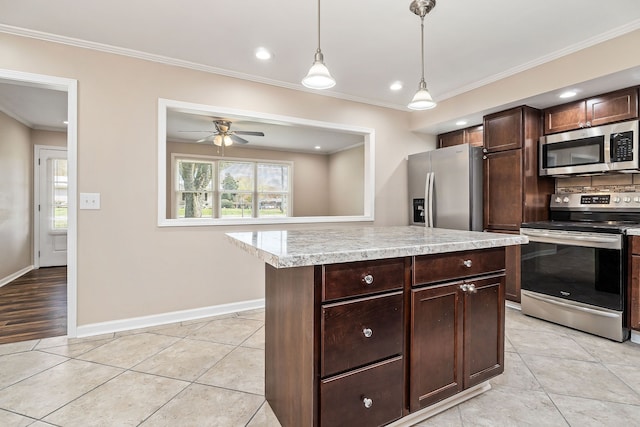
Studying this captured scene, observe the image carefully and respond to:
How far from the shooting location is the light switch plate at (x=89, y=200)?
8.72 feet

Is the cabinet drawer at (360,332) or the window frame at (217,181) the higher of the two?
the window frame at (217,181)

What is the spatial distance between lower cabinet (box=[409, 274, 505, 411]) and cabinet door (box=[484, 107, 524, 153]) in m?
2.19

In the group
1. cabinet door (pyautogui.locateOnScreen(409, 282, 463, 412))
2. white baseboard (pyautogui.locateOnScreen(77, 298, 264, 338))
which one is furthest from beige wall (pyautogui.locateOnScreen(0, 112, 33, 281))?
cabinet door (pyautogui.locateOnScreen(409, 282, 463, 412))

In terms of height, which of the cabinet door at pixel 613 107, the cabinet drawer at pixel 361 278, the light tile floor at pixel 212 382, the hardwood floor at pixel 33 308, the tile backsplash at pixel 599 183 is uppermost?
the cabinet door at pixel 613 107

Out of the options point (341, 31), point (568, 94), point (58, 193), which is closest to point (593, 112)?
point (568, 94)

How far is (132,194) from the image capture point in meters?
2.85

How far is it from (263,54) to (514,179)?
2819 millimetres

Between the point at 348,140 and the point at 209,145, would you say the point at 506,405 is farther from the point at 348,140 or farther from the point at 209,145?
the point at 209,145

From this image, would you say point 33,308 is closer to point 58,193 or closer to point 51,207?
point 51,207

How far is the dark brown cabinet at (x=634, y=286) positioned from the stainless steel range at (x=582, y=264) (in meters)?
0.04

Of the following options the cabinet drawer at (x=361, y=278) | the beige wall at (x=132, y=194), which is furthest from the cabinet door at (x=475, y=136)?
the cabinet drawer at (x=361, y=278)

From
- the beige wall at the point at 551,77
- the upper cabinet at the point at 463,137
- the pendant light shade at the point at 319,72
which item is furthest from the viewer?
the upper cabinet at the point at 463,137

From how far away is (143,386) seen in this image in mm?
1921

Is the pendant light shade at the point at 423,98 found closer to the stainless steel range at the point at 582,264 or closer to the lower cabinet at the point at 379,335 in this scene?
the lower cabinet at the point at 379,335
